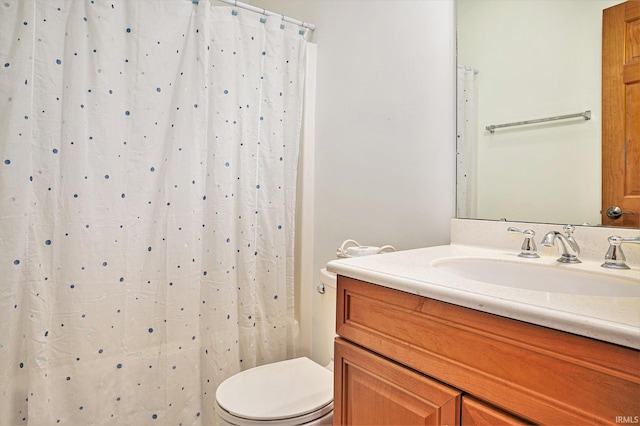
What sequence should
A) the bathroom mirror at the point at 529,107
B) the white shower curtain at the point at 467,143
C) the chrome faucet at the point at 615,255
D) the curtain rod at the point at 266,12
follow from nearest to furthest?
the chrome faucet at the point at 615,255 → the bathroom mirror at the point at 529,107 → the white shower curtain at the point at 467,143 → the curtain rod at the point at 266,12

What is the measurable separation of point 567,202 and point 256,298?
4.15 feet

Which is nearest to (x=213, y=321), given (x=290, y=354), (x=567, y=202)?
(x=290, y=354)

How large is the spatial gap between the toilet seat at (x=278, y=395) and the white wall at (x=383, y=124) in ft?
0.76

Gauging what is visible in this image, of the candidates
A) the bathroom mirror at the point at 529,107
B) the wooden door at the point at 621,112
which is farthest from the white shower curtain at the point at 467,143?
the wooden door at the point at 621,112

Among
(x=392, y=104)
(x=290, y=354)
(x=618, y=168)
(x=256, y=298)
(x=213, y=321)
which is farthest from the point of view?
(x=290, y=354)

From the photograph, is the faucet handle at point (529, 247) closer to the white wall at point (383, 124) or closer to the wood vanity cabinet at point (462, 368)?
the white wall at point (383, 124)

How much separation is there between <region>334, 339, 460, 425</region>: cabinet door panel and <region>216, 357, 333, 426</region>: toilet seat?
22cm

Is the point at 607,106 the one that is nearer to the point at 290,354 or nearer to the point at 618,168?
the point at 618,168

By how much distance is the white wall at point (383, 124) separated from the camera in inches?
51.8

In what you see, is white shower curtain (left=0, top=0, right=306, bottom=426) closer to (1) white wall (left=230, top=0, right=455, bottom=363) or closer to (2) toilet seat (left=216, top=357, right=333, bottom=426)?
(1) white wall (left=230, top=0, right=455, bottom=363)

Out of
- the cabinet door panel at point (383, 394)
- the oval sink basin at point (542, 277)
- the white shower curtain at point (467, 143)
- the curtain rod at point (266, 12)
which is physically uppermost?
the curtain rod at point (266, 12)

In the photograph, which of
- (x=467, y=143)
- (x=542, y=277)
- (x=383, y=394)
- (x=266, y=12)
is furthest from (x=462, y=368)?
(x=266, y=12)

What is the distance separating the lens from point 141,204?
145 centimetres

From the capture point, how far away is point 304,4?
1888 mm
